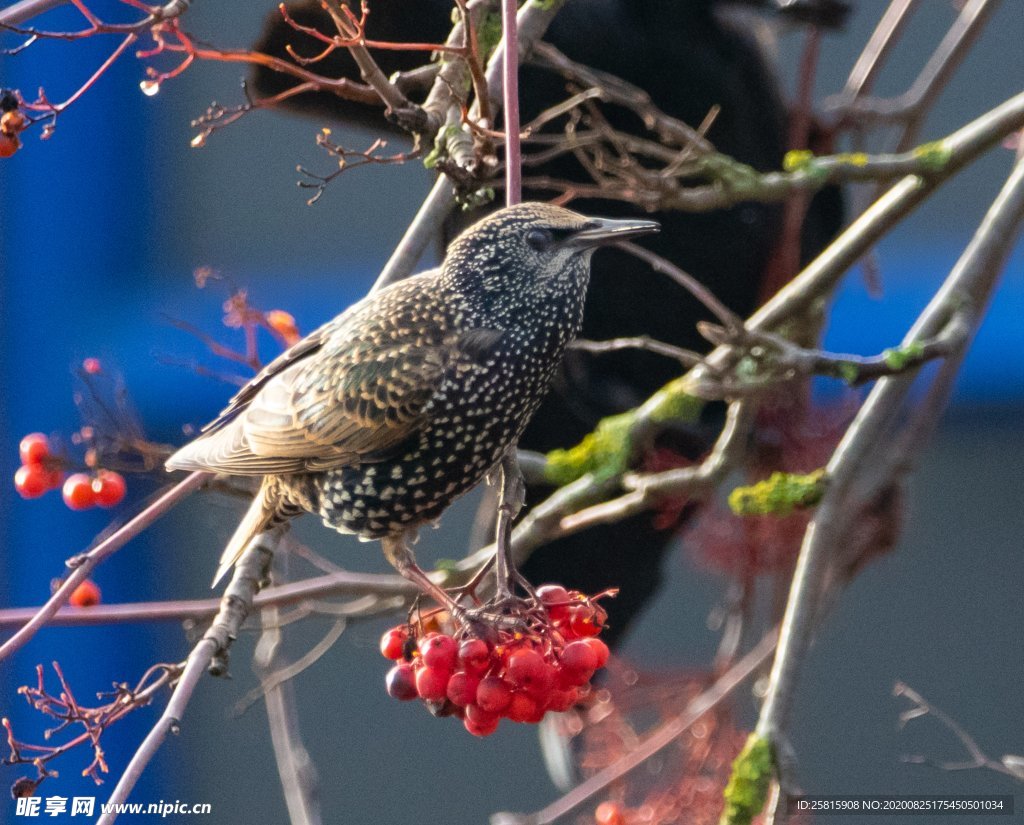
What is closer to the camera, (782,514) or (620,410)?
(782,514)

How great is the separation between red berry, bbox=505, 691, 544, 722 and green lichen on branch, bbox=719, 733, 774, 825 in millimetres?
626

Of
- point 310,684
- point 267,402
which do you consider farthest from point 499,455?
point 310,684

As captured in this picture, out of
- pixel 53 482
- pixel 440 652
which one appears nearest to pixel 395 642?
pixel 440 652

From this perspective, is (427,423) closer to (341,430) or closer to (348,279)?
(341,430)

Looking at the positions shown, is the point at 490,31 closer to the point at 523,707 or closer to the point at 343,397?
the point at 343,397

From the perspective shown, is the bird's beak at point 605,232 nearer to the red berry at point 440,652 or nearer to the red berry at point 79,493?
the red berry at point 440,652

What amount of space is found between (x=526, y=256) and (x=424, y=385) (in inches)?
8.7

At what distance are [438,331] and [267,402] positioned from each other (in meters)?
0.31

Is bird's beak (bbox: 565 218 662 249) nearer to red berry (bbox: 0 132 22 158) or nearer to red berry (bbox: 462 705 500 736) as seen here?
red berry (bbox: 462 705 500 736)

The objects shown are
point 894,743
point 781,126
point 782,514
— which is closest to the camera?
point 782,514

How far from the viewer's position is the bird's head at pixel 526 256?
1.53 m

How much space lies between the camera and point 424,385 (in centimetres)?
164

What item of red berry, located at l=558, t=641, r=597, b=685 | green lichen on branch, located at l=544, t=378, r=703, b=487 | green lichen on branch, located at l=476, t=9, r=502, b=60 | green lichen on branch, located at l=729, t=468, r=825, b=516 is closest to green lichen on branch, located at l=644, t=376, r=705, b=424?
green lichen on branch, located at l=544, t=378, r=703, b=487

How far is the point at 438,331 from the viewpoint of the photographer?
1.67 m
